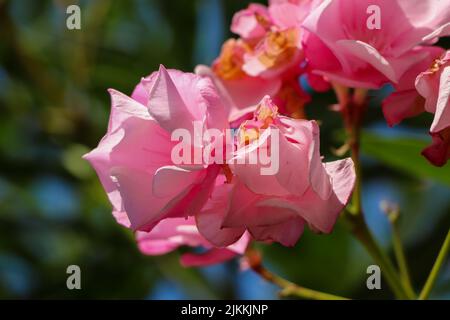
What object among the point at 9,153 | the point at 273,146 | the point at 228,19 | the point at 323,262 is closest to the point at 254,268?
the point at 273,146

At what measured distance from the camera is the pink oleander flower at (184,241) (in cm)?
90

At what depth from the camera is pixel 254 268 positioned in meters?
1.02

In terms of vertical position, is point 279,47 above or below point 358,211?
above

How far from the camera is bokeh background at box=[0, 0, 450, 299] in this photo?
165cm

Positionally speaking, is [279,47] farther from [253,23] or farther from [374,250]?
[374,250]

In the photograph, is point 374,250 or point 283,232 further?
point 374,250

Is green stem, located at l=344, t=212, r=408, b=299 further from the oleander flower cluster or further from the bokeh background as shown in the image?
the bokeh background

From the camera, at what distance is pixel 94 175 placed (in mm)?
1753

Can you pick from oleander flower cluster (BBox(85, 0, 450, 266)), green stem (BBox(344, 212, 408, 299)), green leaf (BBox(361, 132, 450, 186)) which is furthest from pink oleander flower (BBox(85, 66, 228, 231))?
green leaf (BBox(361, 132, 450, 186))

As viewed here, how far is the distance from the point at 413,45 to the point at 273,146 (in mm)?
206

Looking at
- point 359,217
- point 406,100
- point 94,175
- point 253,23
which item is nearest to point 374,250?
point 359,217

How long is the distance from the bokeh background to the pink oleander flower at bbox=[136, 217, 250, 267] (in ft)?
1.93

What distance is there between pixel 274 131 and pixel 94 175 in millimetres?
1079

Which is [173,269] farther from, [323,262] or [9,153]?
[9,153]
